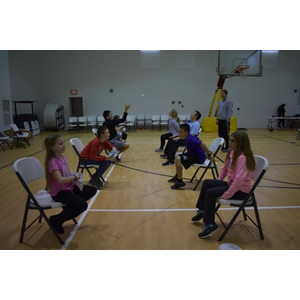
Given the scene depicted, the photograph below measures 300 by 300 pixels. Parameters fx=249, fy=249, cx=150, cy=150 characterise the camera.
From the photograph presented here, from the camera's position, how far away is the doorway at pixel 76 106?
53.9 feet

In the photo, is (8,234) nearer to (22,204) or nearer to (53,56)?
(22,204)

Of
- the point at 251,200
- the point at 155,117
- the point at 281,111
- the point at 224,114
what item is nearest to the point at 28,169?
the point at 251,200

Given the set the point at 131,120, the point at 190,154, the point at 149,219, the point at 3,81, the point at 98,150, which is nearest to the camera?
the point at 149,219

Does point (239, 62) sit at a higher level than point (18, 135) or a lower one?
higher

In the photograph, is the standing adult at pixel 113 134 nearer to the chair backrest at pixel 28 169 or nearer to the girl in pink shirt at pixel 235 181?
the chair backrest at pixel 28 169

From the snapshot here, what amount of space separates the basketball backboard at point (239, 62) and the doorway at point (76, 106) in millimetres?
9488

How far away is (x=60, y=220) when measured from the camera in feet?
9.21

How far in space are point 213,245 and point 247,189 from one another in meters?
0.71

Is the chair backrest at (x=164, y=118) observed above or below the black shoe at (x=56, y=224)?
above

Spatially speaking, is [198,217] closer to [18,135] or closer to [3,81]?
[18,135]

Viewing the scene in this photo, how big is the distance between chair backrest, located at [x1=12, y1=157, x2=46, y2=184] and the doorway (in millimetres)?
14097

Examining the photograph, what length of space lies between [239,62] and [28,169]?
10.0 m

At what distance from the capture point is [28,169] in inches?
111

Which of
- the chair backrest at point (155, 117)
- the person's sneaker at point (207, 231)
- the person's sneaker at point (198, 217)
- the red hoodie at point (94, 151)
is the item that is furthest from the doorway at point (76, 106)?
the person's sneaker at point (207, 231)
